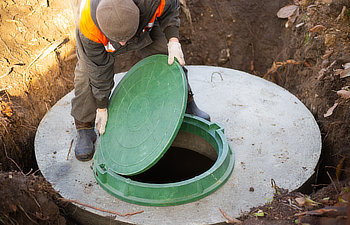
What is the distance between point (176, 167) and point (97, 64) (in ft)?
5.27

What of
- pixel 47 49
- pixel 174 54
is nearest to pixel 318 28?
pixel 174 54

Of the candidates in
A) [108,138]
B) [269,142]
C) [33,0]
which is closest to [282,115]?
[269,142]

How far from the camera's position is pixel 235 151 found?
291 centimetres

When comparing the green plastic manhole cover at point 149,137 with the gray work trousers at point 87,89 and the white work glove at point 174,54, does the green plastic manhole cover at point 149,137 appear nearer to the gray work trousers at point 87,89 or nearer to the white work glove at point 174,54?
the white work glove at point 174,54

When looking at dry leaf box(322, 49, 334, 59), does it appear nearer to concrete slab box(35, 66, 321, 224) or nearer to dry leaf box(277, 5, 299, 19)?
concrete slab box(35, 66, 321, 224)

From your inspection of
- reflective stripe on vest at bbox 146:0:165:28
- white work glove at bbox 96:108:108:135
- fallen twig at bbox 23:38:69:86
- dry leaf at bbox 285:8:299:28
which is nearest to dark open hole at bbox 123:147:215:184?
white work glove at bbox 96:108:108:135

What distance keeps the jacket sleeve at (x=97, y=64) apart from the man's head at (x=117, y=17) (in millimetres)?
316

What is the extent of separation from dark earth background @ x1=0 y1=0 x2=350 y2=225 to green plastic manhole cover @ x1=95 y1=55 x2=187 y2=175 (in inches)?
21.3

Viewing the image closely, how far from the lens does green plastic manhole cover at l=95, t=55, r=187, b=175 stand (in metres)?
2.39

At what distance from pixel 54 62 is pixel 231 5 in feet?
7.96

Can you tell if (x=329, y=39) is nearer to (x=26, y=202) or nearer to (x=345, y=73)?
(x=345, y=73)

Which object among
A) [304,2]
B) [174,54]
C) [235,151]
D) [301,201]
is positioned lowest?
[235,151]

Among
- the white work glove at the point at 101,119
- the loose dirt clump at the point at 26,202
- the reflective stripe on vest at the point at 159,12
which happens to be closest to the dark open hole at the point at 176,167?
the white work glove at the point at 101,119

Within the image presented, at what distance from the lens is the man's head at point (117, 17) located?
199 centimetres
